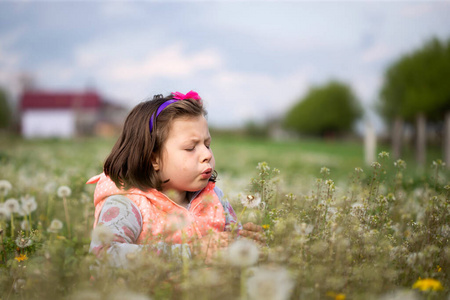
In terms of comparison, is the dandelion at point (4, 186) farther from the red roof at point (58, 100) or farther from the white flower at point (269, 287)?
the red roof at point (58, 100)

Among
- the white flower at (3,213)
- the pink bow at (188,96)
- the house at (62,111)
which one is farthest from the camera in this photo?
the house at (62,111)

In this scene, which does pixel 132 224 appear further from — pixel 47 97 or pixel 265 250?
pixel 47 97

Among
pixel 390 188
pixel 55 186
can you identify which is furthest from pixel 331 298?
pixel 55 186

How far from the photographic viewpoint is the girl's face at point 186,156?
273 cm

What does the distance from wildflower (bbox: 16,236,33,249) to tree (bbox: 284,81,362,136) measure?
57.6m

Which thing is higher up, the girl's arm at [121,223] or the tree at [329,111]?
the tree at [329,111]

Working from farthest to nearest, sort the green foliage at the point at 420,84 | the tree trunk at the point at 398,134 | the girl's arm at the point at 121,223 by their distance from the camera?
the tree trunk at the point at 398,134 → the green foliage at the point at 420,84 → the girl's arm at the point at 121,223

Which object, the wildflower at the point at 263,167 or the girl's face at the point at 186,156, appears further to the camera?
the girl's face at the point at 186,156

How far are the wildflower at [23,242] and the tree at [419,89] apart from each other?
504 inches

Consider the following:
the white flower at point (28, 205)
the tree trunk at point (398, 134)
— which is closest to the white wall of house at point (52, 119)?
the tree trunk at point (398, 134)

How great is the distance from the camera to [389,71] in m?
15.8

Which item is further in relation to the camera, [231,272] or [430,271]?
[430,271]

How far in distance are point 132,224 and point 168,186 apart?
0.42m

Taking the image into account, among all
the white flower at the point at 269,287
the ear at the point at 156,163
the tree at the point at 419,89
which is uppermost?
the tree at the point at 419,89
